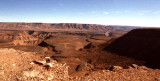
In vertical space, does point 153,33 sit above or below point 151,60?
above

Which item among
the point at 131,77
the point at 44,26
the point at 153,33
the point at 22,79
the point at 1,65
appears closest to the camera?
the point at 22,79

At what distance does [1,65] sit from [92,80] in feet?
21.9

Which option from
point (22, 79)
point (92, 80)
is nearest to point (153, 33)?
point (92, 80)

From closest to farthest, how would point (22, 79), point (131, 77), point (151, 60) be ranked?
point (22, 79)
point (131, 77)
point (151, 60)

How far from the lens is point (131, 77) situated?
33.4ft

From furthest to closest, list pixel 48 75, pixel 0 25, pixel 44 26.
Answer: pixel 44 26 → pixel 0 25 → pixel 48 75

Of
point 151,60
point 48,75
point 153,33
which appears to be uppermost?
point 153,33

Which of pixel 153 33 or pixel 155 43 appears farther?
pixel 153 33

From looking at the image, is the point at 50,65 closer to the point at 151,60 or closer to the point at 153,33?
the point at 151,60

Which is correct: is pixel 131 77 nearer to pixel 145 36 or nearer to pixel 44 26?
pixel 145 36

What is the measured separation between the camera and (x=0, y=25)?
486ft

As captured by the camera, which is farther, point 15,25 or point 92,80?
point 15,25

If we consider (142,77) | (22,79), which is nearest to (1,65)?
(22,79)

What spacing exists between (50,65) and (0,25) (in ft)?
575
